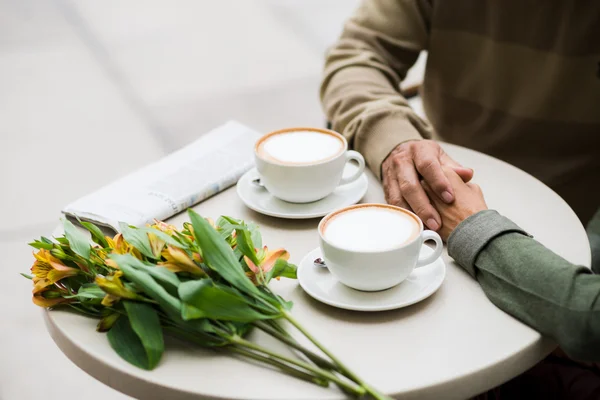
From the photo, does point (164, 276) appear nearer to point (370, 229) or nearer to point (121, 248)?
point (121, 248)

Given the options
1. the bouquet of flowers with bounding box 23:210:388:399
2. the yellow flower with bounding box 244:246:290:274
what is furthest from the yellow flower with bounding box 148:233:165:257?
the yellow flower with bounding box 244:246:290:274

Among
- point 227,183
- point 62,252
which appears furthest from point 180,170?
point 62,252

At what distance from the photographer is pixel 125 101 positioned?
3.18 metres

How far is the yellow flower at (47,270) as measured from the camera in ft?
2.93

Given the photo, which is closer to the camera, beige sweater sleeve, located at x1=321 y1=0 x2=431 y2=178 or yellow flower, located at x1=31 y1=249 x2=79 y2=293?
yellow flower, located at x1=31 y1=249 x2=79 y2=293

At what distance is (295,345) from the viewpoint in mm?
836

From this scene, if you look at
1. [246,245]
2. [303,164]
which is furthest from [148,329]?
[303,164]

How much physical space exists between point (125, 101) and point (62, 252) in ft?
7.76

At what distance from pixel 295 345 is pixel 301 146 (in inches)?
17.0

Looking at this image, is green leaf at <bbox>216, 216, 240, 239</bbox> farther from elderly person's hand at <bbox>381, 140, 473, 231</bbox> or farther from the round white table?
elderly person's hand at <bbox>381, 140, 473, 231</bbox>

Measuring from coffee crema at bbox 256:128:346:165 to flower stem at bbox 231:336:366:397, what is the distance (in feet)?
1.21

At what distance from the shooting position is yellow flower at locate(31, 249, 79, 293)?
0.89 m

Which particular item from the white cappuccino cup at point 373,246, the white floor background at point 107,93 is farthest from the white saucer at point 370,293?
the white floor background at point 107,93

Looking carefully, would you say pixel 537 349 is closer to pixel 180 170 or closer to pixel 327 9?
pixel 180 170
